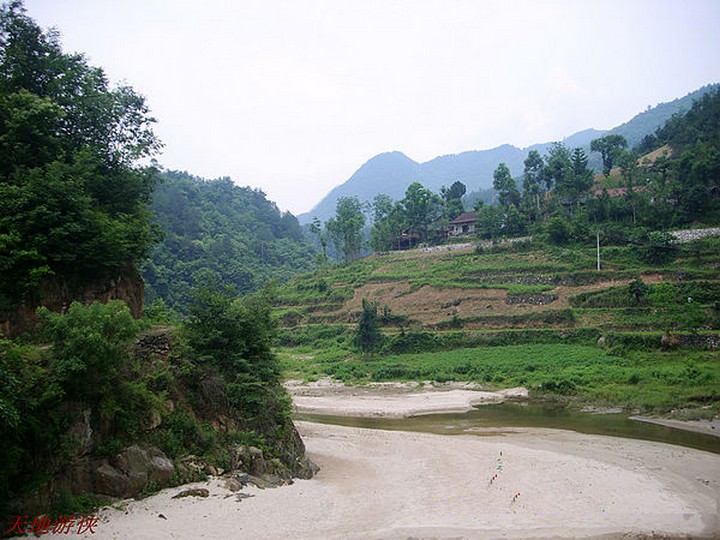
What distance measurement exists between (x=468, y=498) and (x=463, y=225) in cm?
7504

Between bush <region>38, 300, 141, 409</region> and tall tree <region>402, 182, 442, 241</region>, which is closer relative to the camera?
bush <region>38, 300, 141, 409</region>

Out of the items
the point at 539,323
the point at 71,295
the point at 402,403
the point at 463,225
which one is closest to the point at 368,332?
the point at 402,403

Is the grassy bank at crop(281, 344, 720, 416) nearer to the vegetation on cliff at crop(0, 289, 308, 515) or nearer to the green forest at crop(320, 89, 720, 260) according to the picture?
the vegetation on cliff at crop(0, 289, 308, 515)

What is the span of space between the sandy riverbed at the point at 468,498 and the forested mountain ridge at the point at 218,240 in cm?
5970

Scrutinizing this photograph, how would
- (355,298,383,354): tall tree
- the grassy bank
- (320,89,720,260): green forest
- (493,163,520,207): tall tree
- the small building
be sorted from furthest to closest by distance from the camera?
the small building
(493,163,520,207): tall tree
(320,89,720,260): green forest
(355,298,383,354): tall tree
the grassy bank

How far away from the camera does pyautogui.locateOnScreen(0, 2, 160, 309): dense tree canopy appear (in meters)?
16.3

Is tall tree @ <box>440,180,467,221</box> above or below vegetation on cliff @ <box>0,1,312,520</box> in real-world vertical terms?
above

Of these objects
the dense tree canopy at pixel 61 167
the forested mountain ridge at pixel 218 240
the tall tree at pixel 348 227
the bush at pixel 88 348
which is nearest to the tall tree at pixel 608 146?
the tall tree at pixel 348 227

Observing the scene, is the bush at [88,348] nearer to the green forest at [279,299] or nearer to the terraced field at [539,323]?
the green forest at [279,299]

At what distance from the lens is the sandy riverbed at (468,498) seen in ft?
44.0

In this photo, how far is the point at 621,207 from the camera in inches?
2589

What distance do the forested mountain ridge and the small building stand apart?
114 feet

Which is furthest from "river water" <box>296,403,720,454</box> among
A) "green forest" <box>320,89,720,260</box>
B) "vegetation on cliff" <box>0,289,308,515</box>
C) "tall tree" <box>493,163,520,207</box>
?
"tall tree" <box>493,163,520,207</box>

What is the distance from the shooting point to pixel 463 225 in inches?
3484
